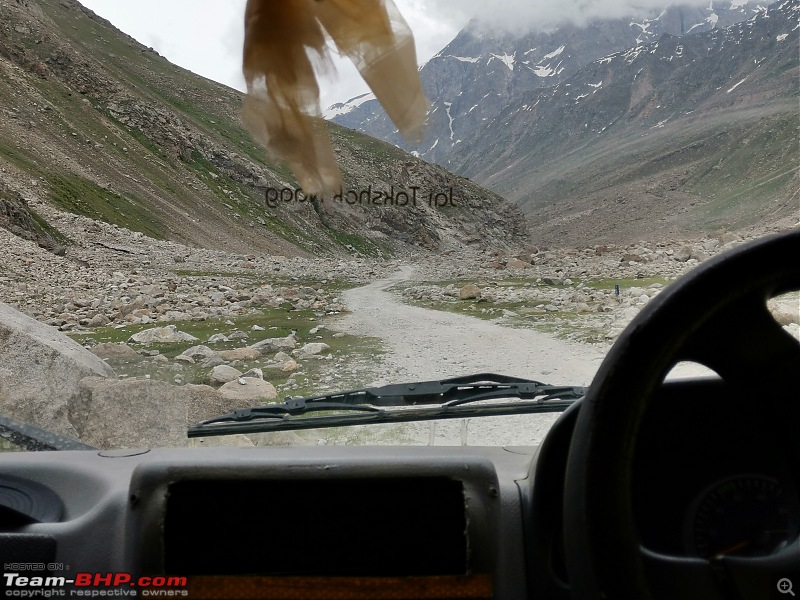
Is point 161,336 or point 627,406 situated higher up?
point 161,336

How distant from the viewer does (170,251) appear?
22.6 meters

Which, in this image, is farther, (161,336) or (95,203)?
(95,203)

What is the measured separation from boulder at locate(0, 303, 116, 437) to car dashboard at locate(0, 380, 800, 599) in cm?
205

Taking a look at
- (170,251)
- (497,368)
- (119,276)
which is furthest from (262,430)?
(170,251)

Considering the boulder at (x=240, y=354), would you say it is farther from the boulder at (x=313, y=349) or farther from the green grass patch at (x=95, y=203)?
the green grass patch at (x=95, y=203)

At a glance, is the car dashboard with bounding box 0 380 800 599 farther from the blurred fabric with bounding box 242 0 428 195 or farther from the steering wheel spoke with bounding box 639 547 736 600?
the blurred fabric with bounding box 242 0 428 195

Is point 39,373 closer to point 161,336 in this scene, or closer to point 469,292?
point 161,336

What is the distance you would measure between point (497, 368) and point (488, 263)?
61.0ft

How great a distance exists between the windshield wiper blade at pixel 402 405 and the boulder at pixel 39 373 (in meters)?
1.32

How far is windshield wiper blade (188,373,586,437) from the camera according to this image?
279 cm

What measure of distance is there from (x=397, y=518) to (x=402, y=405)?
1284mm

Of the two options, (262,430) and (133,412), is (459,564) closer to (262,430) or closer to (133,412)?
(262,430)

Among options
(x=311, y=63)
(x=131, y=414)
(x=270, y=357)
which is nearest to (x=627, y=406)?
(x=311, y=63)

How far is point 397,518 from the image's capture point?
5.61ft
